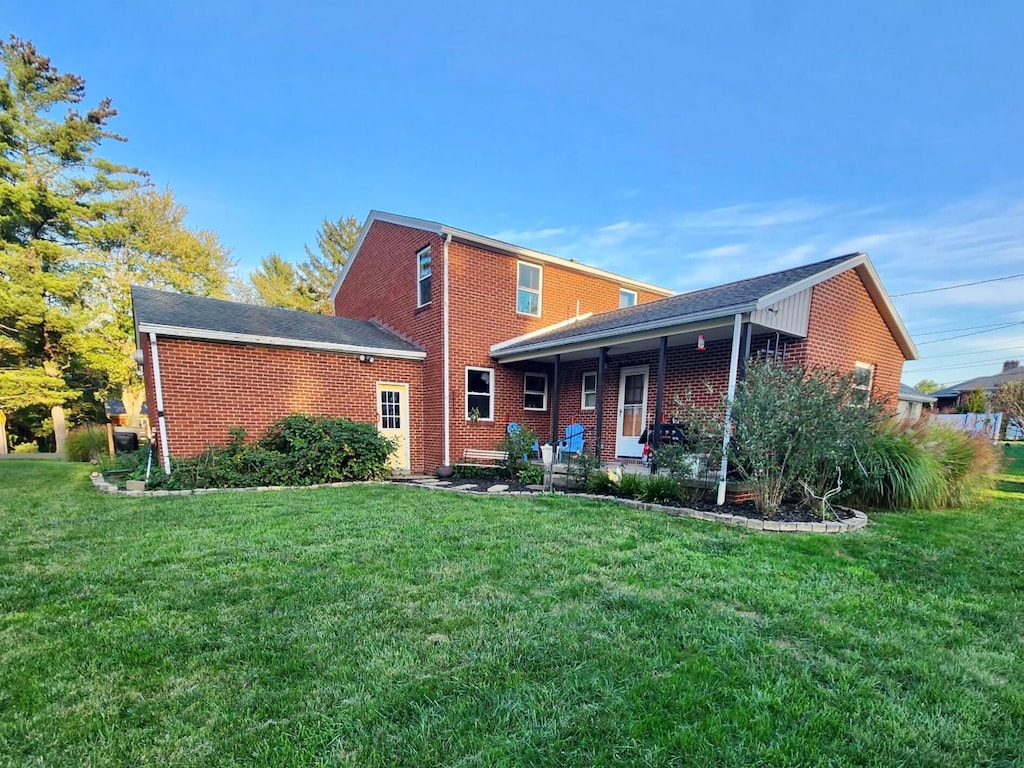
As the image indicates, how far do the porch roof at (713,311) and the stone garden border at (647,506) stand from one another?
3.05 meters

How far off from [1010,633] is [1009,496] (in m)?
7.93

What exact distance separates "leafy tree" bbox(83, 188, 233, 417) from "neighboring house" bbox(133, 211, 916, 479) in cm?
1027

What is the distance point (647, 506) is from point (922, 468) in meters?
4.33

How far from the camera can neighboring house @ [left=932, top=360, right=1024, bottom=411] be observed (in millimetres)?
32872

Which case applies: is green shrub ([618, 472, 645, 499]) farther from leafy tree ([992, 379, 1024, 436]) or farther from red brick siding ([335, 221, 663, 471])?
leafy tree ([992, 379, 1024, 436])

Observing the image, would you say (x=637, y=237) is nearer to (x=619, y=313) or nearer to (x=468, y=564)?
(x=619, y=313)

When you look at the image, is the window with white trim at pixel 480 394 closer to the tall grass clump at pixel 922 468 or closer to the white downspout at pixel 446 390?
the white downspout at pixel 446 390

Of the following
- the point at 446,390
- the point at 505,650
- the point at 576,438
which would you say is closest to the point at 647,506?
the point at 505,650

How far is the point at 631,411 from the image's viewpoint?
1037cm

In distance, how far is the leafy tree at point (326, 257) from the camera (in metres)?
29.2

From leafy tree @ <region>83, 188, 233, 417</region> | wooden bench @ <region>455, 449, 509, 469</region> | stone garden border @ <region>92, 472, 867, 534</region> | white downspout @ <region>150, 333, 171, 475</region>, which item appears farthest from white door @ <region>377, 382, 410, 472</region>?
leafy tree @ <region>83, 188, 233, 417</region>

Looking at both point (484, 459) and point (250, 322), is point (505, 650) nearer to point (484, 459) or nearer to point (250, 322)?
point (484, 459)

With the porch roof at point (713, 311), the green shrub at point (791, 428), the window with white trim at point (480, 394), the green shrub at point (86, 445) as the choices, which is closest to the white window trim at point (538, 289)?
the porch roof at point (713, 311)

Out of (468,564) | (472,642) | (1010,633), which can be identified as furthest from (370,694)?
(1010,633)
